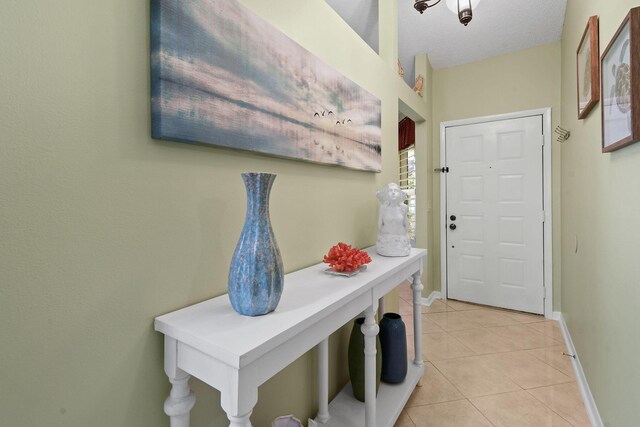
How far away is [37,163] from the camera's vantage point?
0.62m

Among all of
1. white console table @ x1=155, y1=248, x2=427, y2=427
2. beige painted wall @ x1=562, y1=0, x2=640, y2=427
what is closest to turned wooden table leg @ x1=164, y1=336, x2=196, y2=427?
white console table @ x1=155, y1=248, x2=427, y2=427

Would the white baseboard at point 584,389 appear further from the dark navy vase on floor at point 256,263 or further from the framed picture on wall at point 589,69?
the dark navy vase on floor at point 256,263

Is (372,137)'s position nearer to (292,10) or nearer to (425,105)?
(292,10)

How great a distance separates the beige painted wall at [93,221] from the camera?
595 mm

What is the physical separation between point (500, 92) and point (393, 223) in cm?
251

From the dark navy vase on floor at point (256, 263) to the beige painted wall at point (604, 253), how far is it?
4.11 feet

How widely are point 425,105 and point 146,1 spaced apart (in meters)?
3.01

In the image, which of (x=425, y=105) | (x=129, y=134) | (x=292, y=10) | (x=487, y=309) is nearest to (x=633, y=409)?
(x=129, y=134)

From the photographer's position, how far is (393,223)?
5.32 feet

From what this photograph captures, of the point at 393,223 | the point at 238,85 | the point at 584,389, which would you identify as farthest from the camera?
the point at 584,389

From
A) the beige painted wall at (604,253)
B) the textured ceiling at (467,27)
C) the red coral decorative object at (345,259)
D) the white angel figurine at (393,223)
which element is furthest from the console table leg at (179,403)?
the textured ceiling at (467,27)

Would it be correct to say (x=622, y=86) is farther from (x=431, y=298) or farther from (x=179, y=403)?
(x=431, y=298)

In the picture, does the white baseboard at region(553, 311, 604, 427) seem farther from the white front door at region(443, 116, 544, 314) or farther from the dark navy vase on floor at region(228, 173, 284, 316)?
the dark navy vase on floor at region(228, 173, 284, 316)

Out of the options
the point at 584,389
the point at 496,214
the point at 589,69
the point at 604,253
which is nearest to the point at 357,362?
the point at 604,253
